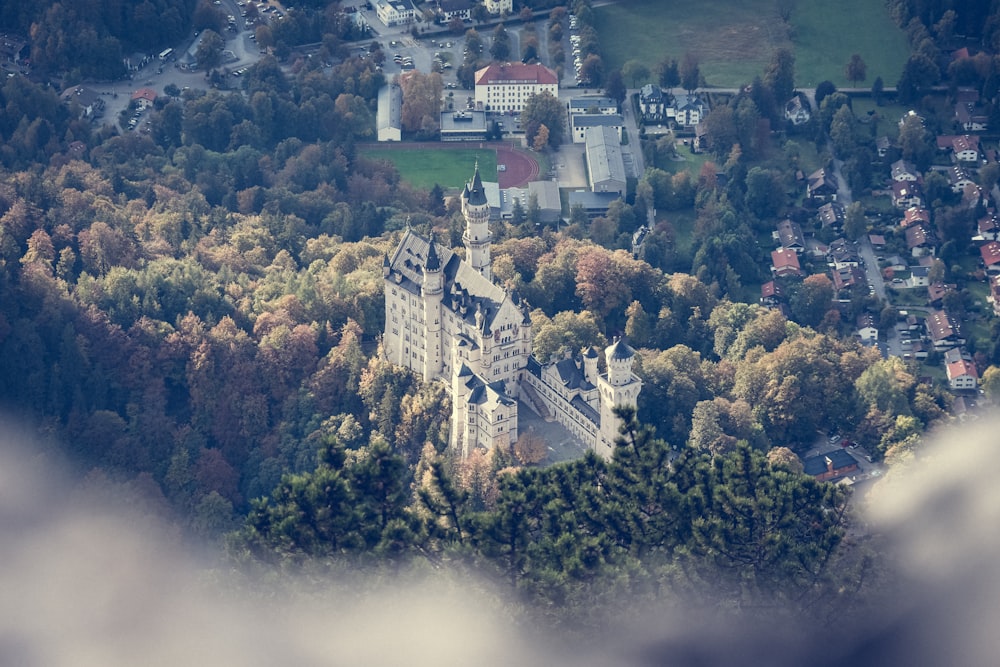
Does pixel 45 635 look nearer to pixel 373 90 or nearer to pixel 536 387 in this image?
pixel 536 387

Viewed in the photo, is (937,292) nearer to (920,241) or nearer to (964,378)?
(920,241)

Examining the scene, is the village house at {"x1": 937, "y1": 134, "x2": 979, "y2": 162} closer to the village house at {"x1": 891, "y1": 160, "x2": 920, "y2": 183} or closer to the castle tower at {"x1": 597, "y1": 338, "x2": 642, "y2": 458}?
the village house at {"x1": 891, "y1": 160, "x2": 920, "y2": 183}

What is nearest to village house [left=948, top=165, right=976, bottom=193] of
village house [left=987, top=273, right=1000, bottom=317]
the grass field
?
village house [left=987, top=273, right=1000, bottom=317]

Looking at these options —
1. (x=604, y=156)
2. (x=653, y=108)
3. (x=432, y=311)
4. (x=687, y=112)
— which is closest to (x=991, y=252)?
(x=687, y=112)

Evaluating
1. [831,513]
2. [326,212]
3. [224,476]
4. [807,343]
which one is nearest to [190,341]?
[224,476]

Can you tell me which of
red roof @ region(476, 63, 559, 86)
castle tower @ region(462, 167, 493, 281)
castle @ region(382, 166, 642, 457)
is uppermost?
castle tower @ region(462, 167, 493, 281)

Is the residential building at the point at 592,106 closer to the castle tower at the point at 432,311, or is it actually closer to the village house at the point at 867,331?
the village house at the point at 867,331
